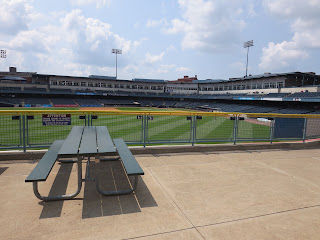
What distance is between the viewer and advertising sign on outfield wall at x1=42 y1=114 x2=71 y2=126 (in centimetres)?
698

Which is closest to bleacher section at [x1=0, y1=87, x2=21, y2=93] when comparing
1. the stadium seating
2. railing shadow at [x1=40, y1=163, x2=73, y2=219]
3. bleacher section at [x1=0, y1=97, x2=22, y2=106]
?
bleacher section at [x1=0, y1=97, x2=22, y2=106]

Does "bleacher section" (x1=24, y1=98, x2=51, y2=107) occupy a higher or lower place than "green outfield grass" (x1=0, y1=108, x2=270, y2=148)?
higher

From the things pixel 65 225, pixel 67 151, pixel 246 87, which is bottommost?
pixel 65 225

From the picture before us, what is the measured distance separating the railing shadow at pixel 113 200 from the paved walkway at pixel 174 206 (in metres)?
0.02

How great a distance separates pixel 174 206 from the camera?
4.02 meters

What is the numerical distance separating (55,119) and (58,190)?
3.30 m

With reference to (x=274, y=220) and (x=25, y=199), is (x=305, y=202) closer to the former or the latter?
(x=274, y=220)

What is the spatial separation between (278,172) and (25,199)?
6.42 metres

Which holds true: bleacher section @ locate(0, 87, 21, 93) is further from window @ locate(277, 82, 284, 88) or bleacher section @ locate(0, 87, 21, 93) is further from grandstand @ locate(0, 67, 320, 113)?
window @ locate(277, 82, 284, 88)

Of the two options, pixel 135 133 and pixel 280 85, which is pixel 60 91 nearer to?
pixel 135 133

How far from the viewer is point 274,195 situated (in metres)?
4.60

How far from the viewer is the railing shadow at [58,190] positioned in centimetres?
369

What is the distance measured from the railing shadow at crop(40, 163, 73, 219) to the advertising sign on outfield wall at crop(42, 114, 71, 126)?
1.66 metres

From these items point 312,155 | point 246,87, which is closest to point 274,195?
point 312,155
